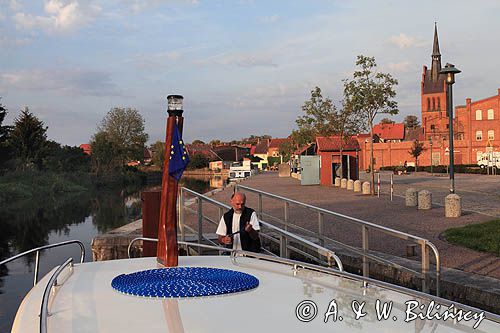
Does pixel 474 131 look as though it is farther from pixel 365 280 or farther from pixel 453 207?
pixel 365 280

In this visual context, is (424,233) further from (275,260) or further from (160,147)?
(160,147)

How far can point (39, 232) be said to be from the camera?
2048cm

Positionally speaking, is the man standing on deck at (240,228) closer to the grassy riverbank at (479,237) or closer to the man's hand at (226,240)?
the man's hand at (226,240)

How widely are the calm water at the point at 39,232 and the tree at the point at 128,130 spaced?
4596 centimetres

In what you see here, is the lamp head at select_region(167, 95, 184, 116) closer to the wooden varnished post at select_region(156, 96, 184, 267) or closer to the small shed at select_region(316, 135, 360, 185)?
the wooden varnished post at select_region(156, 96, 184, 267)

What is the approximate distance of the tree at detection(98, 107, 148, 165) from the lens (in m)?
81.8

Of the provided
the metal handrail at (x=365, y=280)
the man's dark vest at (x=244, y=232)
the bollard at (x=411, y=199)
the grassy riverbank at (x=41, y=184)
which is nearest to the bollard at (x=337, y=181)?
the bollard at (x=411, y=199)

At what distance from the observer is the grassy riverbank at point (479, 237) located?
31.2ft

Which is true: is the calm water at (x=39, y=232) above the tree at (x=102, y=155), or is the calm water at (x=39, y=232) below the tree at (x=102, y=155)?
below

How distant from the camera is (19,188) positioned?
40625 millimetres

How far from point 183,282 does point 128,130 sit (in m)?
82.9

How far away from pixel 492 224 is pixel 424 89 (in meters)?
102

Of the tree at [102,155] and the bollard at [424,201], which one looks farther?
the tree at [102,155]

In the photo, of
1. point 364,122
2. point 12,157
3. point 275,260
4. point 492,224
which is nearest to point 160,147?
point 12,157
